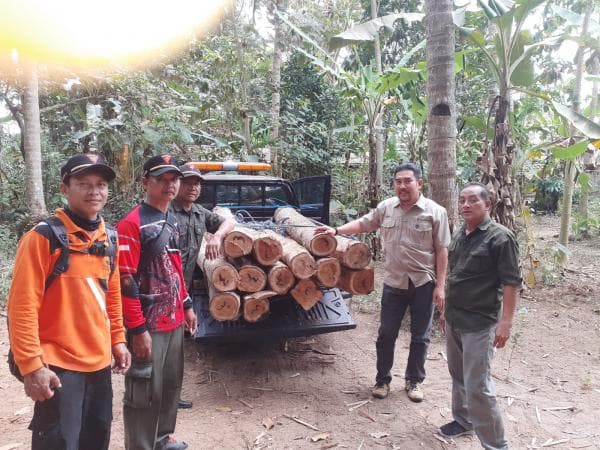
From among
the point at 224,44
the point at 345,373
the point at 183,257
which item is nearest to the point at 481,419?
the point at 345,373

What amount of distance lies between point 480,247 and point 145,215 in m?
2.17

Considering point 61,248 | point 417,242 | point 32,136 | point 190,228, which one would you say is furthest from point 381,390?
point 32,136

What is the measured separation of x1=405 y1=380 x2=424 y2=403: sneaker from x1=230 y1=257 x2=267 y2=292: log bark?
1.60 m

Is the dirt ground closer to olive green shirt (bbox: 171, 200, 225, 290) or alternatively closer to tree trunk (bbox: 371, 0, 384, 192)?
olive green shirt (bbox: 171, 200, 225, 290)

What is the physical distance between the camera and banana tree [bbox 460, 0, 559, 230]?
5.23 meters

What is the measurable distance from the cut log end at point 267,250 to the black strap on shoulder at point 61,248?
1567mm

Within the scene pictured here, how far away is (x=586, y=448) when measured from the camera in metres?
2.99

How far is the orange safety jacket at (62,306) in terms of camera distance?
179cm

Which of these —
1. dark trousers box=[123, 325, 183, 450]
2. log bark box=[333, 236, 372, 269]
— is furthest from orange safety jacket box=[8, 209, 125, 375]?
log bark box=[333, 236, 372, 269]

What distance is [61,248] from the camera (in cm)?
192

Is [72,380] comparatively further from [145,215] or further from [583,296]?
[583,296]

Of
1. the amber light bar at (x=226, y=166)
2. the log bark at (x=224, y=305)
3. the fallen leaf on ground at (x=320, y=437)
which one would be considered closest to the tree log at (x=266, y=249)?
the log bark at (x=224, y=305)

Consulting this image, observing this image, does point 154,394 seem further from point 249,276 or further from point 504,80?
point 504,80

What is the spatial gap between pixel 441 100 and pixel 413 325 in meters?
2.47
